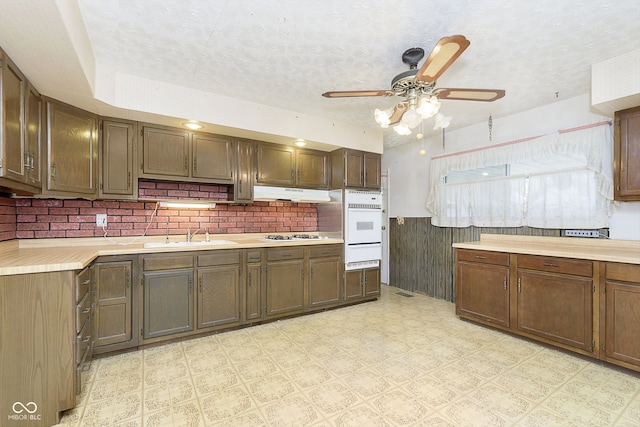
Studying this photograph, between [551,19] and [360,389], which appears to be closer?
[551,19]

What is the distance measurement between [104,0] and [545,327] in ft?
13.7

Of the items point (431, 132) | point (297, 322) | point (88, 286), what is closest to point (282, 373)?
point (297, 322)

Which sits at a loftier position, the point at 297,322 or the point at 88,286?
the point at 88,286

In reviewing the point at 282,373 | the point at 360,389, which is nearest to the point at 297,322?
the point at 282,373

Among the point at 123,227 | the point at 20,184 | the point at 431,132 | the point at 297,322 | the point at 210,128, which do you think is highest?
the point at 431,132

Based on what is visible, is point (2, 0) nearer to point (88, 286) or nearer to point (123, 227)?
point (88, 286)

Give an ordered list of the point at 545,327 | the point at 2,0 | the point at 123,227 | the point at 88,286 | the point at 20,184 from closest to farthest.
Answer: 1. the point at 2,0
2. the point at 20,184
3. the point at 88,286
4. the point at 545,327
5. the point at 123,227

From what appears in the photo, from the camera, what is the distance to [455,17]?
1.87 m

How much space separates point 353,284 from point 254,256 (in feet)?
4.90

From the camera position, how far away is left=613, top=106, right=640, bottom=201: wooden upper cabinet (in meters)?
2.47

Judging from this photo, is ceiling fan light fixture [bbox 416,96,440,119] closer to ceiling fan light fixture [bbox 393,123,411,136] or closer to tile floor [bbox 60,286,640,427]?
ceiling fan light fixture [bbox 393,123,411,136]

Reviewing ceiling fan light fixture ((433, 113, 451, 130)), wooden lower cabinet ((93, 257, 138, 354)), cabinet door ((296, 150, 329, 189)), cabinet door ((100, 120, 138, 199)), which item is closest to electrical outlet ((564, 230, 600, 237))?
ceiling fan light fixture ((433, 113, 451, 130))

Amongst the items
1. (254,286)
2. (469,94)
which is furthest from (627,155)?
(254,286)

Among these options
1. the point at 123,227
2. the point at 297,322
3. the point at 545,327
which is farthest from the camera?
the point at 297,322
